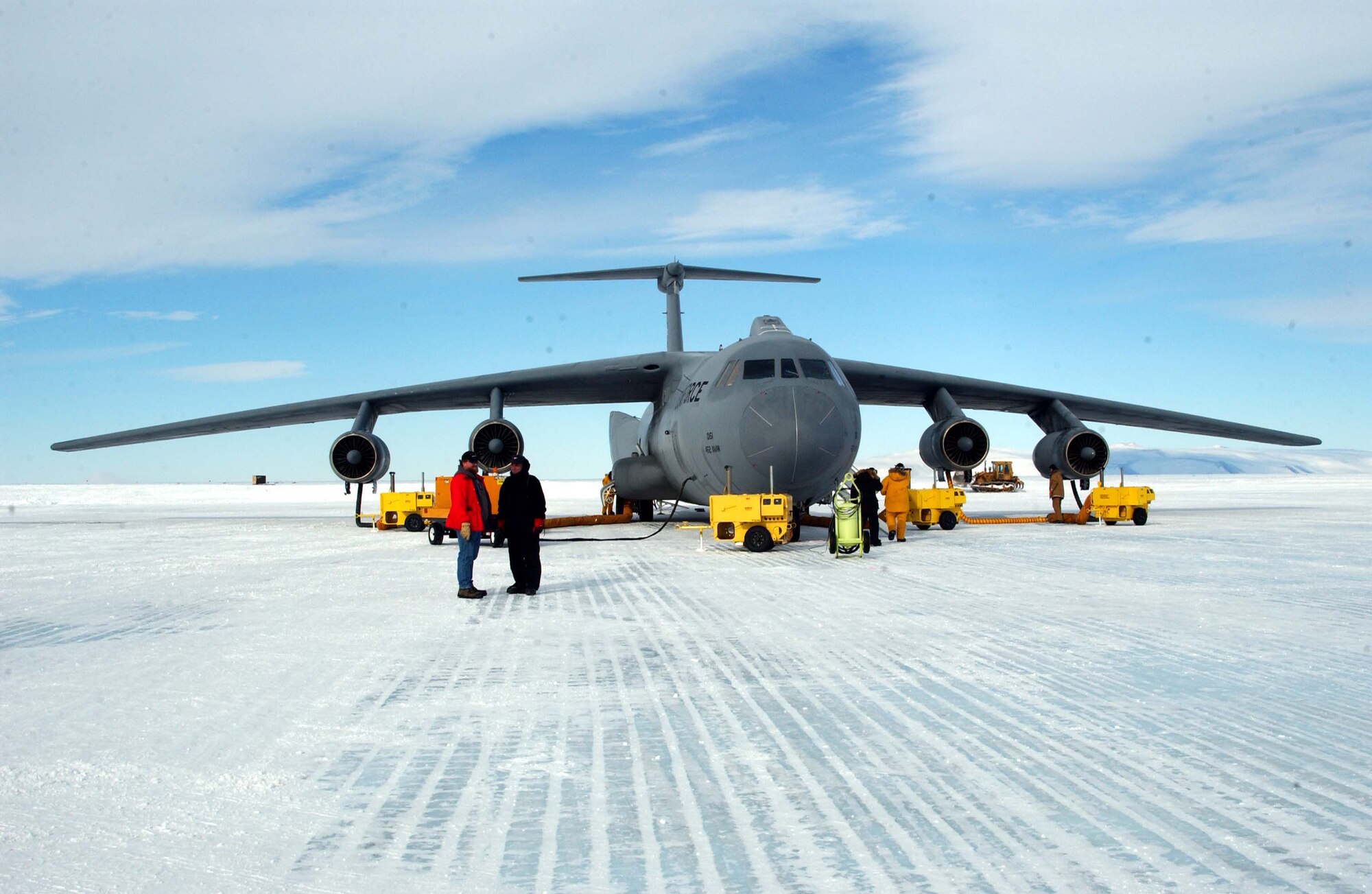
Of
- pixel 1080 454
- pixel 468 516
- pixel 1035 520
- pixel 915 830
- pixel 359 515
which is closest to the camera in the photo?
pixel 915 830

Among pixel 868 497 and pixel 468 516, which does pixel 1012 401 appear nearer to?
pixel 868 497

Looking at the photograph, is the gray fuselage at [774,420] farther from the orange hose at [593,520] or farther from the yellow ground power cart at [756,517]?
the orange hose at [593,520]

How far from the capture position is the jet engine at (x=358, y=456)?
1981cm

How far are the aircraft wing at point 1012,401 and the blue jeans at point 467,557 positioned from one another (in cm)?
1160

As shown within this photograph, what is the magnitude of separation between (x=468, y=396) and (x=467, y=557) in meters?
12.8

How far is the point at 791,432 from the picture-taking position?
46.6ft

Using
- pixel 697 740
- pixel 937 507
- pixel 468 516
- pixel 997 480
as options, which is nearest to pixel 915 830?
pixel 697 740

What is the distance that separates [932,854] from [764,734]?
4.63 feet

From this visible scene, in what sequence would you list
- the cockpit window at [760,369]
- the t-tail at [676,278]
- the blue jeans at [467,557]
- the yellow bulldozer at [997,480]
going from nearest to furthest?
the blue jeans at [467,557], the cockpit window at [760,369], the t-tail at [676,278], the yellow bulldozer at [997,480]

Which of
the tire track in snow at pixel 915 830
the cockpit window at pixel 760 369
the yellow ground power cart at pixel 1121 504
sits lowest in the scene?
the tire track in snow at pixel 915 830

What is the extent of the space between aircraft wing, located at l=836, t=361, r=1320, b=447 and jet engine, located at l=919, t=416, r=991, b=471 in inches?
59.5

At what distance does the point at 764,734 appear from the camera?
4.34m

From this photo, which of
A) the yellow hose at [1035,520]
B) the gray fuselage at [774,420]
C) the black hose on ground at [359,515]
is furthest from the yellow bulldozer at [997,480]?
the gray fuselage at [774,420]

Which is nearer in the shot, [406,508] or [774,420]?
[774,420]
